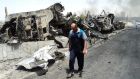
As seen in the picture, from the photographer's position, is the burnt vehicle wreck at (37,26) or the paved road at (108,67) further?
the burnt vehicle wreck at (37,26)

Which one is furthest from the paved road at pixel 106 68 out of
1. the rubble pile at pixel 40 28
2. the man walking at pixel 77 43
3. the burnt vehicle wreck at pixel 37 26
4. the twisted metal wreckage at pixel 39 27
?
the burnt vehicle wreck at pixel 37 26

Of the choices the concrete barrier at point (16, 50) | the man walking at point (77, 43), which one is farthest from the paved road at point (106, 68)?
the concrete barrier at point (16, 50)

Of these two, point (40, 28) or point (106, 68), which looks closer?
point (106, 68)

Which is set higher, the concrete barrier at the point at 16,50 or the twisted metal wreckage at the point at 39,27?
the twisted metal wreckage at the point at 39,27

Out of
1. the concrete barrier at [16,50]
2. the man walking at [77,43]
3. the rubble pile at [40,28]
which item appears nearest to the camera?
the man walking at [77,43]

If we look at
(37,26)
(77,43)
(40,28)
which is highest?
(77,43)

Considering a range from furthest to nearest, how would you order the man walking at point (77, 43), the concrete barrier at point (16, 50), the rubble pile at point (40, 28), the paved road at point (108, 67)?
the rubble pile at point (40, 28), the concrete barrier at point (16, 50), the paved road at point (108, 67), the man walking at point (77, 43)

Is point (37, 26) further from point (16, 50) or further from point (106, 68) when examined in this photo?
point (106, 68)

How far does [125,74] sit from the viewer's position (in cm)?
1073

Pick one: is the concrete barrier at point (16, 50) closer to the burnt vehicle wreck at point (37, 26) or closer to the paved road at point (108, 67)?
the burnt vehicle wreck at point (37, 26)

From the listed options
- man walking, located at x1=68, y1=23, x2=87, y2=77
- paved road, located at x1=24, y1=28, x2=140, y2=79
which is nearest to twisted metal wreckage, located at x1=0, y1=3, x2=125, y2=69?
paved road, located at x1=24, y1=28, x2=140, y2=79

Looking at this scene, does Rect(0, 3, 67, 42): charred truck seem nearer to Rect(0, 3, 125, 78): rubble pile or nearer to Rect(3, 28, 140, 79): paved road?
Rect(0, 3, 125, 78): rubble pile

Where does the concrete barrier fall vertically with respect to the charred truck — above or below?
below

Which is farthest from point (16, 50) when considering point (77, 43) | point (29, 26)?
point (77, 43)
